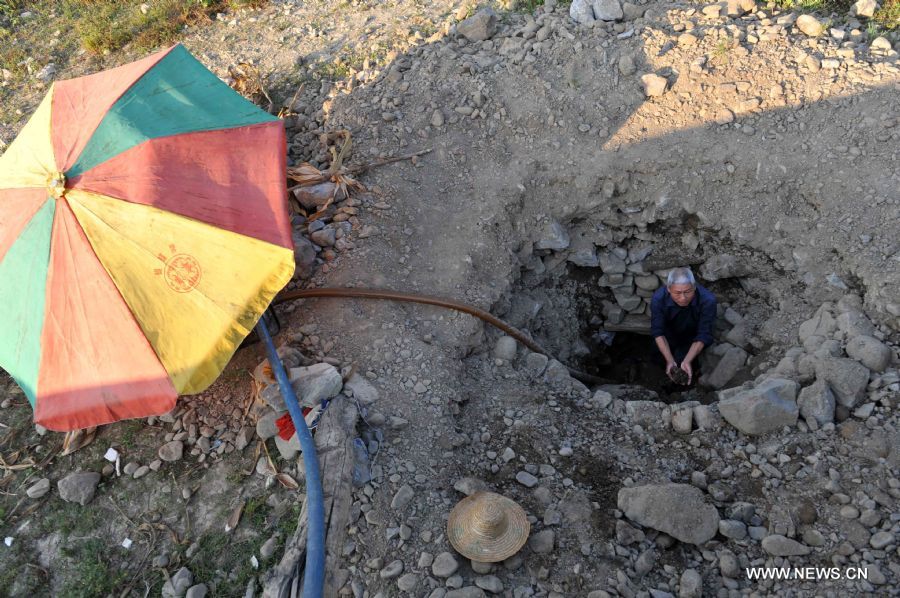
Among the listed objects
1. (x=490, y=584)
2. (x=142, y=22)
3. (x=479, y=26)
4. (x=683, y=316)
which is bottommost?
(x=683, y=316)

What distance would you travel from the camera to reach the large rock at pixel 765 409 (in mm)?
3590

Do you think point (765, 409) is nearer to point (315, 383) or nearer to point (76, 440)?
point (315, 383)

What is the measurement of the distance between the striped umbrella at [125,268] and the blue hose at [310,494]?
1.42ft

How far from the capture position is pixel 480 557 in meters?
3.07

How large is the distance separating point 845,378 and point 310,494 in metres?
3.07

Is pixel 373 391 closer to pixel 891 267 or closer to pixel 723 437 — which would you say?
pixel 723 437

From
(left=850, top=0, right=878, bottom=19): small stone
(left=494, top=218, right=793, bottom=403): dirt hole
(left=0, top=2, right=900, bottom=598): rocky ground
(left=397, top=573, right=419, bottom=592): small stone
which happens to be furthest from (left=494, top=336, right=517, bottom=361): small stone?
(left=850, top=0, right=878, bottom=19): small stone

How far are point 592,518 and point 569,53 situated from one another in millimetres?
3807

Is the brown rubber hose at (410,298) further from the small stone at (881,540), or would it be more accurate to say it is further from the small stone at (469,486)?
the small stone at (881,540)

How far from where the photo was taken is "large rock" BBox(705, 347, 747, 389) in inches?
183

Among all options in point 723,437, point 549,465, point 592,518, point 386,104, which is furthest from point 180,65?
point 723,437

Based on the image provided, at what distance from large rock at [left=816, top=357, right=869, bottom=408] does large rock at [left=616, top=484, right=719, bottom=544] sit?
1068mm

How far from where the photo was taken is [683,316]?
492cm

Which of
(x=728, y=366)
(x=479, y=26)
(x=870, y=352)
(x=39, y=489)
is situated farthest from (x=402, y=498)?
(x=479, y=26)
